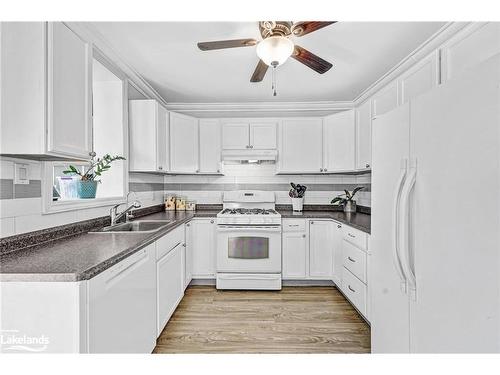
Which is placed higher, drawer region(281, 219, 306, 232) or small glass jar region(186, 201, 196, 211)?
small glass jar region(186, 201, 196, 211)

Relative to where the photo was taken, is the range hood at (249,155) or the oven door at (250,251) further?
the range hood at (249,155)

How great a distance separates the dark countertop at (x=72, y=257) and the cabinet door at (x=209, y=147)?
5.68ft

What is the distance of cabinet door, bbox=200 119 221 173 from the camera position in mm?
3637

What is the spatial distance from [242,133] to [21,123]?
2.54 m

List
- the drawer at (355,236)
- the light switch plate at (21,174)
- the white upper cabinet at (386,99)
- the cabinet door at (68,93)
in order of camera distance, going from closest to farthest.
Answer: the cabinet door at (68,93), the light switch plate at (21,174), the drawer at (355,236), the white upper cabinet at (386,99)

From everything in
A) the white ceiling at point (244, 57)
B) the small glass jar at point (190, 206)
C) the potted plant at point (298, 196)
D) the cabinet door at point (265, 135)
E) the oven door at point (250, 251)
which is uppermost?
the white ceiling at point (244, 57)

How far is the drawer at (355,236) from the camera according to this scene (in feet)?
7.98

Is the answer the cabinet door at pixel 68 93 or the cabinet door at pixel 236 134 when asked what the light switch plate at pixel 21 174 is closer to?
the cabinet door at pixel 68 93

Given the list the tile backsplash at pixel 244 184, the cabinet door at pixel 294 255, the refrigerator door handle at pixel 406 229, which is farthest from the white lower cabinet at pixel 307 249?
the refrigerator door handle at pixel 406 229

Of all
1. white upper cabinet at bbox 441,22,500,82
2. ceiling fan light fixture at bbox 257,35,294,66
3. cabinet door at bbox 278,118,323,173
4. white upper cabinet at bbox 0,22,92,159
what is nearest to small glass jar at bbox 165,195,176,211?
cabinet door at bbox 278,118,323,173

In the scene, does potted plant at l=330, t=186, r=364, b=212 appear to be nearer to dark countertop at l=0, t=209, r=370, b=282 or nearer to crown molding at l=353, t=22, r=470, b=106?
crown molding at l=353, t=22, r=470, b=106

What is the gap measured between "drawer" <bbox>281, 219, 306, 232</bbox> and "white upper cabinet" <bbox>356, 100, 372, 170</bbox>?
0.93m

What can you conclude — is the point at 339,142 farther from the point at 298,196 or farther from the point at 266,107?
the point at 266,107
